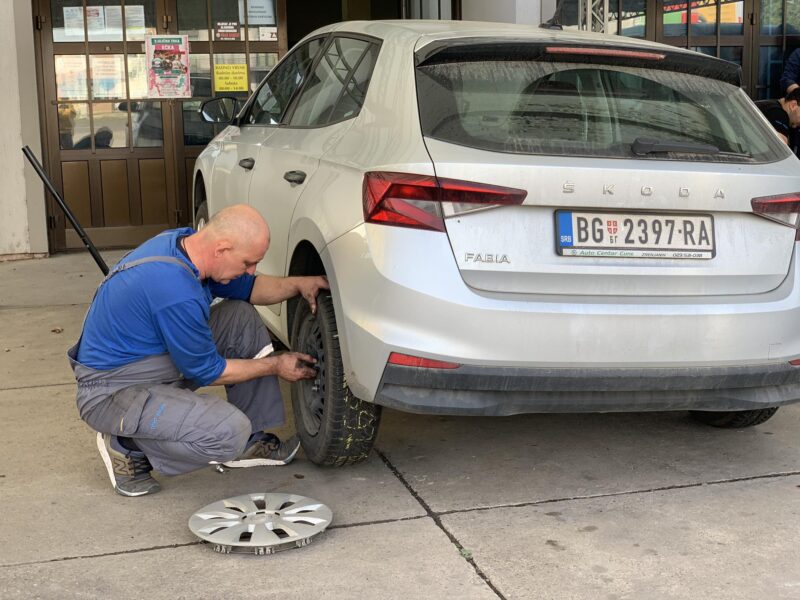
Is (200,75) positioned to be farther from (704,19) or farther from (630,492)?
(630,492)

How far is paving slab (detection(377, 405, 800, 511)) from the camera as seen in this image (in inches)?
143

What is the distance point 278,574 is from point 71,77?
713cm

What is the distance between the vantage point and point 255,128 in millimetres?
4879

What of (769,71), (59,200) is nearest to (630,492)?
(59,200)

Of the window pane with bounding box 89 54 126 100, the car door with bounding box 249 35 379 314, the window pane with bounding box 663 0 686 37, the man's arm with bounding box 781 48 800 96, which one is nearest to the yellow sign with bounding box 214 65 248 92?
the window pane with bounding box 89 54 126 100

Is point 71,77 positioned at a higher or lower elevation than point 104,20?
lower

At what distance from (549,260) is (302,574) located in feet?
3.88

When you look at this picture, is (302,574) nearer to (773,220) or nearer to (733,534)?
(733,534)

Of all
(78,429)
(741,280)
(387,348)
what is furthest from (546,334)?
(78,429)

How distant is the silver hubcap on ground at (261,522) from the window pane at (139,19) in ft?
21.7

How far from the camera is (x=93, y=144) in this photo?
916 cm

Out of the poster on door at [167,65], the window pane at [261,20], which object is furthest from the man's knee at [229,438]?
the window pane at [261,20]

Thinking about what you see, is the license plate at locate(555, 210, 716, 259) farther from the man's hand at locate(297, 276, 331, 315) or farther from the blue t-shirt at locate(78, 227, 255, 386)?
the blue t-shirt at locate(78, 227, 255, 386)

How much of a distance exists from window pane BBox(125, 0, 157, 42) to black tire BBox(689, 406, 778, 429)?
257 inches
